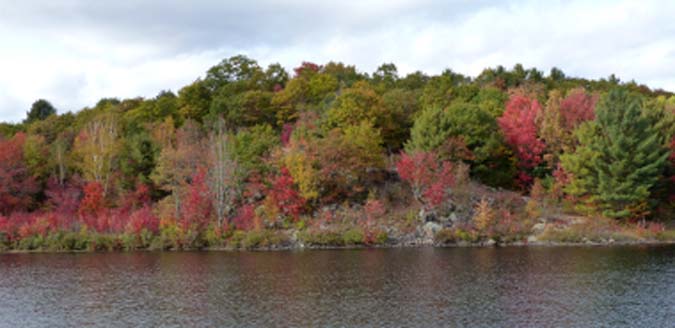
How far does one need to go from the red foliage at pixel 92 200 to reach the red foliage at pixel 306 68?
166 ft

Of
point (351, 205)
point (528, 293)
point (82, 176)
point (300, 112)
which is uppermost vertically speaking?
point (300, 112)

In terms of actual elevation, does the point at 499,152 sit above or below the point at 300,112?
below

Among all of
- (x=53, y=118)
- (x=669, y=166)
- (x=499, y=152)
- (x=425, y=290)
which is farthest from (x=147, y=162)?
(x=669, y=166)

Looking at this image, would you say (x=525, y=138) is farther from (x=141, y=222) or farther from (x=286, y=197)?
(x=141, y=222)

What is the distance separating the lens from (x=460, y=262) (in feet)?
151

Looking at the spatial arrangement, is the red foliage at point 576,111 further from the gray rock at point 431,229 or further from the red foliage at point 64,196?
the red foliage at point 64,196

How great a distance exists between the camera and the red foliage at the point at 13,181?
2721 inches

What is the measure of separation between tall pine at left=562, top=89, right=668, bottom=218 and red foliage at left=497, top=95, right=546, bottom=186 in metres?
6.92

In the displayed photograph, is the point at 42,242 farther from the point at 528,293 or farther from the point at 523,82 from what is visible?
the point at 523,82

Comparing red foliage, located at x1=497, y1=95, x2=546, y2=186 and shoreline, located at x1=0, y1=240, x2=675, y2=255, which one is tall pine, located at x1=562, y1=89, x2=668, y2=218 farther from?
red foliage, located at x1=497, y1=95, x2=546, y2=186

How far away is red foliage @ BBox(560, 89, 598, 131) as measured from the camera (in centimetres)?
6944

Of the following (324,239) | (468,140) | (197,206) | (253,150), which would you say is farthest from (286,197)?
(468,140)

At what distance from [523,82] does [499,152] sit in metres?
35.6

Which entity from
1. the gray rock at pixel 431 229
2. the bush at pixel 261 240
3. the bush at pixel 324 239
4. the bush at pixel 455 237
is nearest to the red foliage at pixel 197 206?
the bush at pixel 261 240
